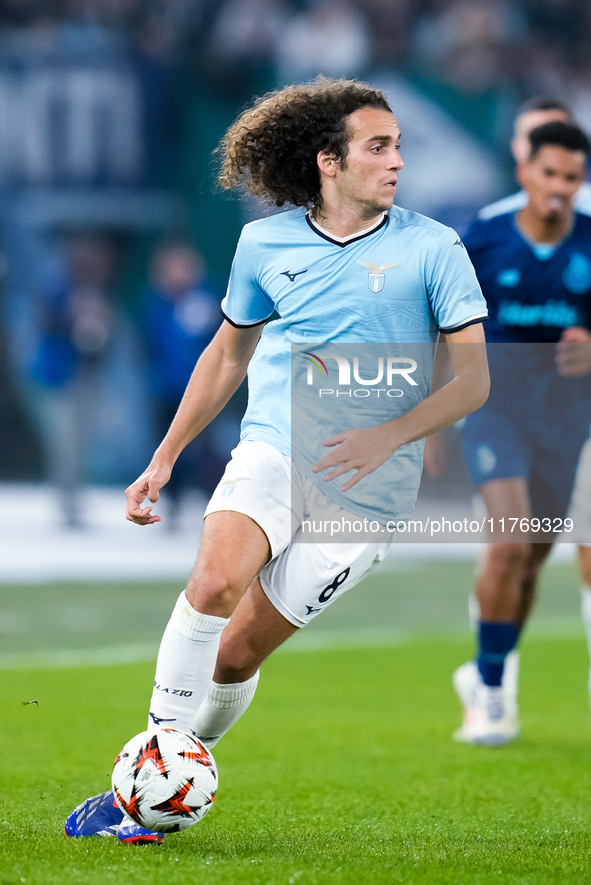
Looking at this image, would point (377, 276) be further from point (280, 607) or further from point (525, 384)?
point (525, 384)

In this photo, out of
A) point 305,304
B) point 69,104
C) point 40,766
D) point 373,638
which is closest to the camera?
point 305,304

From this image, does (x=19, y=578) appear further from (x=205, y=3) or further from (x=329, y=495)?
(x=205, y=3)

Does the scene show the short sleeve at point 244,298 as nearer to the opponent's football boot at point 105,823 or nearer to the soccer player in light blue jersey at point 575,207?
the opponent's football boot at point 105,823

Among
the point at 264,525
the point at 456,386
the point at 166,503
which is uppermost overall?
the point at 456,386

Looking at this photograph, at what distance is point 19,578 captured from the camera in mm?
10320

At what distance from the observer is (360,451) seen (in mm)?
Result: 3344

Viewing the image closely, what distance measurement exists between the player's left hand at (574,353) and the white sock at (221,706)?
94.6 inches

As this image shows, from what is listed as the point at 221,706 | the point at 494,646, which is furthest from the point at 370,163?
the point at 494,646

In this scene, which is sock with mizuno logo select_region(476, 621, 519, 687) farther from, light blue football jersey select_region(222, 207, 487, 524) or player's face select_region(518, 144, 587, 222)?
light blue football jersey select_region(222, 207, 487, 524)

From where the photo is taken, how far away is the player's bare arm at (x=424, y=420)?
3.34 metres

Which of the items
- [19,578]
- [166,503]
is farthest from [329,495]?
[166,503]

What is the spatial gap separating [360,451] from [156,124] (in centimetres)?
1309

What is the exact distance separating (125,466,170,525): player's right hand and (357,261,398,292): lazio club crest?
755 mm

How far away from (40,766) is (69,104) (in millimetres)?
11908
